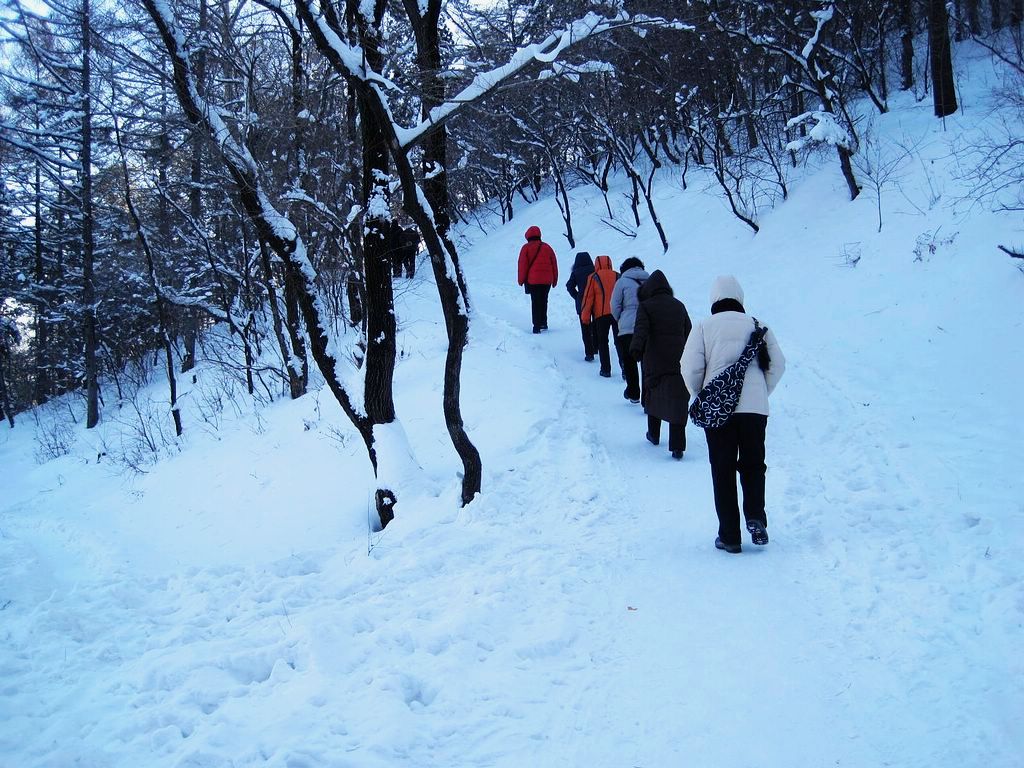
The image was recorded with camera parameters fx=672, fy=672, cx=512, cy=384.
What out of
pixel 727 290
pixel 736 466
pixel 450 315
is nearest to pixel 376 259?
pixel 450 315

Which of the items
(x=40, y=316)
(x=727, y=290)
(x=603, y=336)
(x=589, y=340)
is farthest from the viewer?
(x=40, y=316)

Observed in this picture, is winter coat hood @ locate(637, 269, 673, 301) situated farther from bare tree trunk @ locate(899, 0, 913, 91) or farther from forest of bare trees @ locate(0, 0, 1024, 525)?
bare tree trunk @ locate(899, 0, 913, 91)

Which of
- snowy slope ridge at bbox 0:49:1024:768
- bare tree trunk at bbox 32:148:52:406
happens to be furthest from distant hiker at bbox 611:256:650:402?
bare tree trunk at bbox 32:148:52:406

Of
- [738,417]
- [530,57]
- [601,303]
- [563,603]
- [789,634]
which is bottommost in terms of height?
[789,634]

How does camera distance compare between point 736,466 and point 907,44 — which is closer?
point 736,466

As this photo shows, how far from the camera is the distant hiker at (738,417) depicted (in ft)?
15.2

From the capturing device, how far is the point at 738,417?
15.2ft

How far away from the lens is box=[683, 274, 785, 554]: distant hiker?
15.2 feet

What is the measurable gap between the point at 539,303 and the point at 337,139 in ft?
15.9

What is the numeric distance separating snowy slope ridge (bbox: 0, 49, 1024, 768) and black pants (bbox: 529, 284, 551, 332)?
3844mm

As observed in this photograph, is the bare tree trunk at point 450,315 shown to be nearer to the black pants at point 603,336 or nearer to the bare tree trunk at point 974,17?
the black pants at point 603,336

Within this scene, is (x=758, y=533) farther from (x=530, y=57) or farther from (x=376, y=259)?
(x=530, y=57)

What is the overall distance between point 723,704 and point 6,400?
94.6ft

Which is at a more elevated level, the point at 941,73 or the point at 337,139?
the point at 941,73
